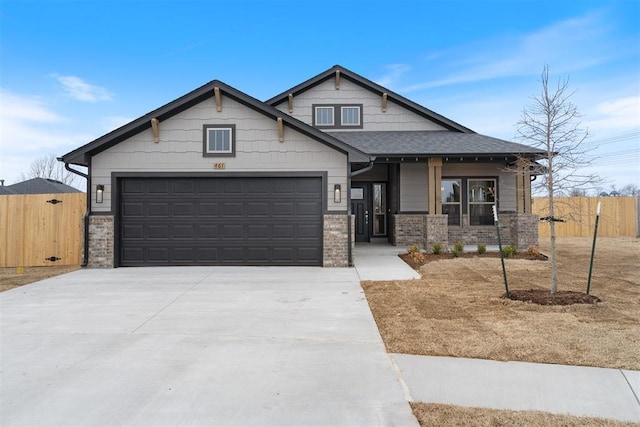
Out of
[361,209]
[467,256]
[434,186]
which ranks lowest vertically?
[467,256]

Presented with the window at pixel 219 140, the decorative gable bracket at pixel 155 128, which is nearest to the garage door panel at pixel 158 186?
the decorative gable bracket at pixel 155 128

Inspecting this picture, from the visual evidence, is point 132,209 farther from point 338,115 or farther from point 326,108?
point 338,115

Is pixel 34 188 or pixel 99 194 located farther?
pixel 34 188

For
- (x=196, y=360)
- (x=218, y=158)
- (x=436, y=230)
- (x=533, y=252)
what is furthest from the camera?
(x=436, y=230)

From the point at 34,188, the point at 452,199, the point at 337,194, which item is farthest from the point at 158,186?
the point at 34,188

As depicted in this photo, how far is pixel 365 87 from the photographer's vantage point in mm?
16594

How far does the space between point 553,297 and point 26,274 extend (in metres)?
12.2

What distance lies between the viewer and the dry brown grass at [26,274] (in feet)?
29.5

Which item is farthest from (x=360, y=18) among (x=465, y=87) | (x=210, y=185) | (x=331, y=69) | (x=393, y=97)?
(x=210, y=185)

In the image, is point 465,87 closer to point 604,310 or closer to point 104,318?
point 604,310

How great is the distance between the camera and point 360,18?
54.3 ft

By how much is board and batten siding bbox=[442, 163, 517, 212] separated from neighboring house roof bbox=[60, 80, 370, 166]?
20.2ft

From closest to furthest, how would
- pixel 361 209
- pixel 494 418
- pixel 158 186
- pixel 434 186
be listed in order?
pixel 494 418 < pixel 158 186 < pixel 434 186 < pixel 361 209

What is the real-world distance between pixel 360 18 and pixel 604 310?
14539 millimetres
